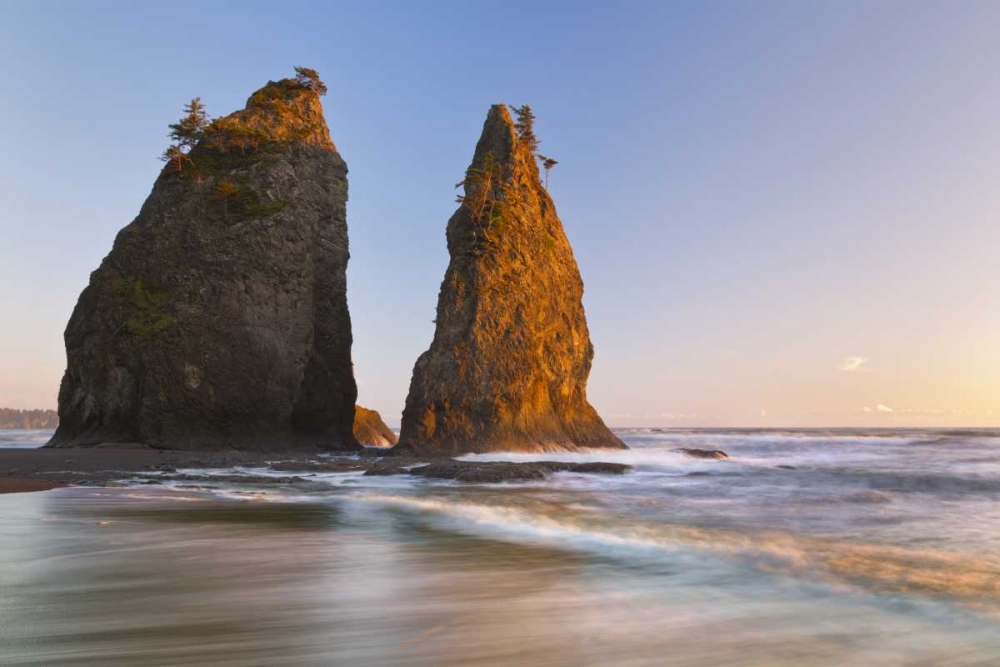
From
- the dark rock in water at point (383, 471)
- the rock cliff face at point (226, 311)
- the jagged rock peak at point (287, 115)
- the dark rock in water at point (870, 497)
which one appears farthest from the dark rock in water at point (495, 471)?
the jagged rock peak at point (287, 115)

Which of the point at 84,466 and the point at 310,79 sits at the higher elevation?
the point at 310,79

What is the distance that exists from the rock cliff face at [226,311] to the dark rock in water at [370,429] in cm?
864

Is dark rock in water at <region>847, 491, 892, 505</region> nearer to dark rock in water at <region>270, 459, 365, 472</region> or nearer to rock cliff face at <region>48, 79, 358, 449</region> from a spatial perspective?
dark rock in water at <region>270, 459, 365, 472</region>

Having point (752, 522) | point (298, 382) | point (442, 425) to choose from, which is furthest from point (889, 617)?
point (298, 382)

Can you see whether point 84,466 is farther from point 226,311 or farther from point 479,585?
point 479,585

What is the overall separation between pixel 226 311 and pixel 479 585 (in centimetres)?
2572

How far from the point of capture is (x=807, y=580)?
496cm

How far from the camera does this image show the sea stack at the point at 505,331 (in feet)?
85.7

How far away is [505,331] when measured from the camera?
91.9 ft

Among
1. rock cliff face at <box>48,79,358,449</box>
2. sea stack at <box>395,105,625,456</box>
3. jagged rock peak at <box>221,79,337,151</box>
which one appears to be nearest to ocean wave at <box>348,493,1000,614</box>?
sea stack at <box>395,105,625,456</box>

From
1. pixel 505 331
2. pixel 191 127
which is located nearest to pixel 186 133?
pixel 191 127

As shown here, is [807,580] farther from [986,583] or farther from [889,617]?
[986,583]

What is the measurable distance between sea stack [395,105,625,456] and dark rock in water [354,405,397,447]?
15.2 metres

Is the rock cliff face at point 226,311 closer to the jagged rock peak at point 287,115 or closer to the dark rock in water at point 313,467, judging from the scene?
the jagged rock peak at point 287,115
